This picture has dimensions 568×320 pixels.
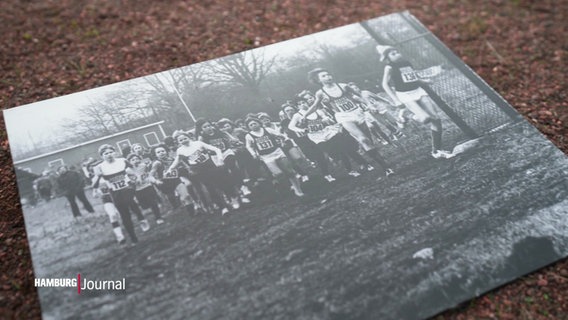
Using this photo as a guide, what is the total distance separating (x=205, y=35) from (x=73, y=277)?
1.81 meters

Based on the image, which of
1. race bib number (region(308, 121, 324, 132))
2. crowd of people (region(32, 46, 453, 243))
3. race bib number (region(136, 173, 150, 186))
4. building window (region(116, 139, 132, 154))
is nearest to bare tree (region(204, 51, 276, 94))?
crowd of people (region(32, 46, 453, 243))

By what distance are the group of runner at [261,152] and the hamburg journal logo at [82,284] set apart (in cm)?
20

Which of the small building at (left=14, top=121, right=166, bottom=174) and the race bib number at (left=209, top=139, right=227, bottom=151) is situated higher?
the small building at (left=14, top=121, right=166, bottom=174)

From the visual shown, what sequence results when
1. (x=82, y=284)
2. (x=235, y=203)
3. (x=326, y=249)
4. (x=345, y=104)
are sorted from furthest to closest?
(x=345, y=104) → (x=235, y=203) → (x=326, y=249) → (x=82, y=284)

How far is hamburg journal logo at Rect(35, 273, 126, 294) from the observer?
6.24 ft

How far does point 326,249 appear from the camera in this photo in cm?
205

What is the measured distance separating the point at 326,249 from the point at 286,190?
0.36m

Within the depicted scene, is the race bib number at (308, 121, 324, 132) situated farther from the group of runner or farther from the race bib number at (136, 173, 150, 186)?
the race bib number at (136, 173, 150, 186)

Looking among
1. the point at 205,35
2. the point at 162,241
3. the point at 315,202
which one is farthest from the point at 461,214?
the point at 205,35

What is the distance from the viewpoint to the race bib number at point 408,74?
2740 millimetres

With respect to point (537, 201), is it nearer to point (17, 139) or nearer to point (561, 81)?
point (561, 81)

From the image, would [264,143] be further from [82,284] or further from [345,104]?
[82,284]

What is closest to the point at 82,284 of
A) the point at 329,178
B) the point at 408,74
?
the point at 329,178

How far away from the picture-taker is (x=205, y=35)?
10.3 ft
